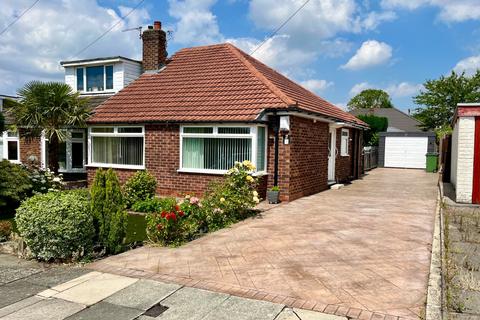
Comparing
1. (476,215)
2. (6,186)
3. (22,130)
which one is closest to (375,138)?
(476,215)

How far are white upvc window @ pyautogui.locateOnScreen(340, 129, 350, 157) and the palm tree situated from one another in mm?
10305

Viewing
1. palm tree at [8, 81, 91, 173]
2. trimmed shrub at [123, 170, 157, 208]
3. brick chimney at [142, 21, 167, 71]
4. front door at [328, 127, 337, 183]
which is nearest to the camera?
trimmed shrub at [123, 170, 157, 208]

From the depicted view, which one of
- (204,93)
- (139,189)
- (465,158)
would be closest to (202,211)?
(139,189)

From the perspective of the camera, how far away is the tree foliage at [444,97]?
44.2 metres

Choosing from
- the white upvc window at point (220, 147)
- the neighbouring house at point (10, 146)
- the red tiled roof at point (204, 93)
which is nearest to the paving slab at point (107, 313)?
the white upvc window at point (220, 147)

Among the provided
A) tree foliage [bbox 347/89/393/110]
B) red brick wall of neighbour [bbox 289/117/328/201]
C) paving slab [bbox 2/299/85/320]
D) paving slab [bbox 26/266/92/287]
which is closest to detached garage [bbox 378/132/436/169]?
red brick wall of neighbour [bbox 289/117/328/201]

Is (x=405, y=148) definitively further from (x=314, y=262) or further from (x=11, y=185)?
(x=11, y=185)

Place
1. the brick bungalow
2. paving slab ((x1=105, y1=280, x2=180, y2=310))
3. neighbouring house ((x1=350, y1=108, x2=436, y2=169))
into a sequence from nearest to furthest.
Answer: paving slab ((x1=105, y1=280, x2=180, y2=310))
the brick bungalow
neighbouring house ((x1=350, y1=108, x2=436, y2=169))

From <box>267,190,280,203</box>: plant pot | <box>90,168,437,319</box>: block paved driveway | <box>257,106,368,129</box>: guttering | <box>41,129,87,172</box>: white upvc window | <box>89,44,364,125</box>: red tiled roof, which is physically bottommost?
<box>90,168,437,319</box>: block paved driveway

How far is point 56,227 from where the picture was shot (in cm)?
572

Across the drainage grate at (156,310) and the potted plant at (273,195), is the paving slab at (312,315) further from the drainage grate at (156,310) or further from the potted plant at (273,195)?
the potted plant at (273,195)

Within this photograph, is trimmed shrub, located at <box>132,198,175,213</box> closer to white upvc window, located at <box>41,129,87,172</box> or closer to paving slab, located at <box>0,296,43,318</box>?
paving slab, located at <box>0,296,43,318</box>

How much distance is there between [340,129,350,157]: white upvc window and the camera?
17.1 m

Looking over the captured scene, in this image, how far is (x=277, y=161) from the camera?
455 inches
